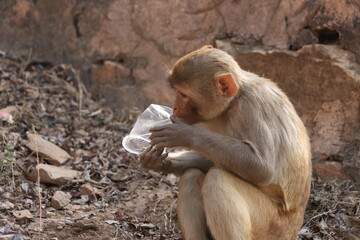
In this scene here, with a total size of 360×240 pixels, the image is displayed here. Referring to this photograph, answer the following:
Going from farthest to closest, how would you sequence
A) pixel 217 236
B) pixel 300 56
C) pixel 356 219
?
1. pixel 300 56
2. pixel 356 219
3. pixel 217 236

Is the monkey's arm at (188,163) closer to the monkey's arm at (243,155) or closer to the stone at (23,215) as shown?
the monkey's arm at (243,155)

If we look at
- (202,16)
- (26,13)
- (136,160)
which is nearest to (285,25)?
(202,16)

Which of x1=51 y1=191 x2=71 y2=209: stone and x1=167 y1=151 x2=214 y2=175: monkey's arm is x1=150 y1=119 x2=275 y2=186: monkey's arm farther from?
x1=51 y1=191 x2=71 y2=209: stone

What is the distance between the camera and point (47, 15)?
335 inches

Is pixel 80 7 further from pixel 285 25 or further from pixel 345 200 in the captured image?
pixel 345 200

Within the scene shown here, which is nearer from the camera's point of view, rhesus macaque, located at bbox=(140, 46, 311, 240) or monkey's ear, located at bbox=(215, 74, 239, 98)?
rhesus macaque, located at bbox=(140, 46, 311, 240)

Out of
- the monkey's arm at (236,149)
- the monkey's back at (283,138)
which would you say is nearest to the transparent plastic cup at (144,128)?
the monkey's arm at (236,149)

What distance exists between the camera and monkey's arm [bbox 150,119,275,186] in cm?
477

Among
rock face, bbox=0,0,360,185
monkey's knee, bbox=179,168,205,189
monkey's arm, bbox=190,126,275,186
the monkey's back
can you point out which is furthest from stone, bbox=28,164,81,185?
the monkey's back

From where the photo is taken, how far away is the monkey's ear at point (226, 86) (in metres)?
4.97

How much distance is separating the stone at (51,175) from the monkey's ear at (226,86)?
7.26ft

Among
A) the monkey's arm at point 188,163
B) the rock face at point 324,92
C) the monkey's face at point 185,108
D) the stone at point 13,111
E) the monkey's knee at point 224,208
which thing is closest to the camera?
the monkey's knee at point 224,208

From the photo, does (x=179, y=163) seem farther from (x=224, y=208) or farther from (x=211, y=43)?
(x=211, y=43)

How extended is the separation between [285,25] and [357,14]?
827 millimetres
